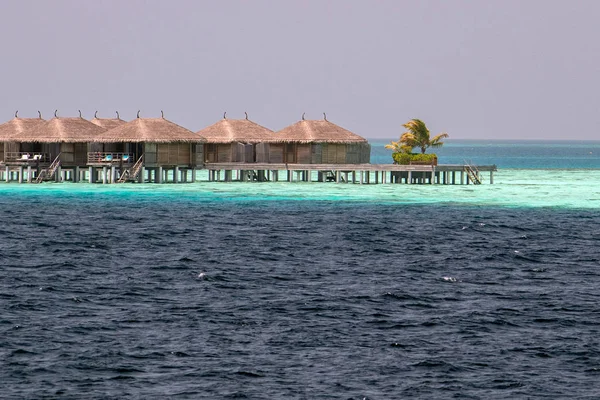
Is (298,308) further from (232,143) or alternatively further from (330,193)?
(232,143)

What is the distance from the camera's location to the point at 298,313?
24906 millimetres

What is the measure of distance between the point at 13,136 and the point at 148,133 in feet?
34.8

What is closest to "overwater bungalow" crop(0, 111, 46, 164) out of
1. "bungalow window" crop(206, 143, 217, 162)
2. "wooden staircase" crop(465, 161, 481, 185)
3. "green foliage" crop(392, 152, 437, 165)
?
"bungalow window" crop(206, 143, 217, 162)

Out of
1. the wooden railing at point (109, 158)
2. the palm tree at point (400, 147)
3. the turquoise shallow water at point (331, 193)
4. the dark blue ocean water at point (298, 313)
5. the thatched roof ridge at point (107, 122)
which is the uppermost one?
the thatched roof ridge at point (107, 122)

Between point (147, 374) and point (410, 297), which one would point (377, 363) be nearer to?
point (147, 374)

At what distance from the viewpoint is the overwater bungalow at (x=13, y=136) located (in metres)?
78.0

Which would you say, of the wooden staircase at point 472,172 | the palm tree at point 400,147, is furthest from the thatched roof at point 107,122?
the wooden staircase at point 472,172

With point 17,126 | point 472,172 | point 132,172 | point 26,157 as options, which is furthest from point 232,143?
point 472,172

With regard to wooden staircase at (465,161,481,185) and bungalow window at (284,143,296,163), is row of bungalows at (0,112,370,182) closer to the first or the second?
bungalow window at (284,143,296,163)

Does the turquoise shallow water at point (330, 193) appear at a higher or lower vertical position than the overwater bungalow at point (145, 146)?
lower

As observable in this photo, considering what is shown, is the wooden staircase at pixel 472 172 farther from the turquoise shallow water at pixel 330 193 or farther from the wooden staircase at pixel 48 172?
the wooden staircase at pixel 48 172

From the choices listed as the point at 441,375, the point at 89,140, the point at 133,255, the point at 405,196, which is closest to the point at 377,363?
the point at 441,375

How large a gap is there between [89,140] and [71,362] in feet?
186

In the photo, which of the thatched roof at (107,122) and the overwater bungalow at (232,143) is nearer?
the overwater bungalow at (232,143)
